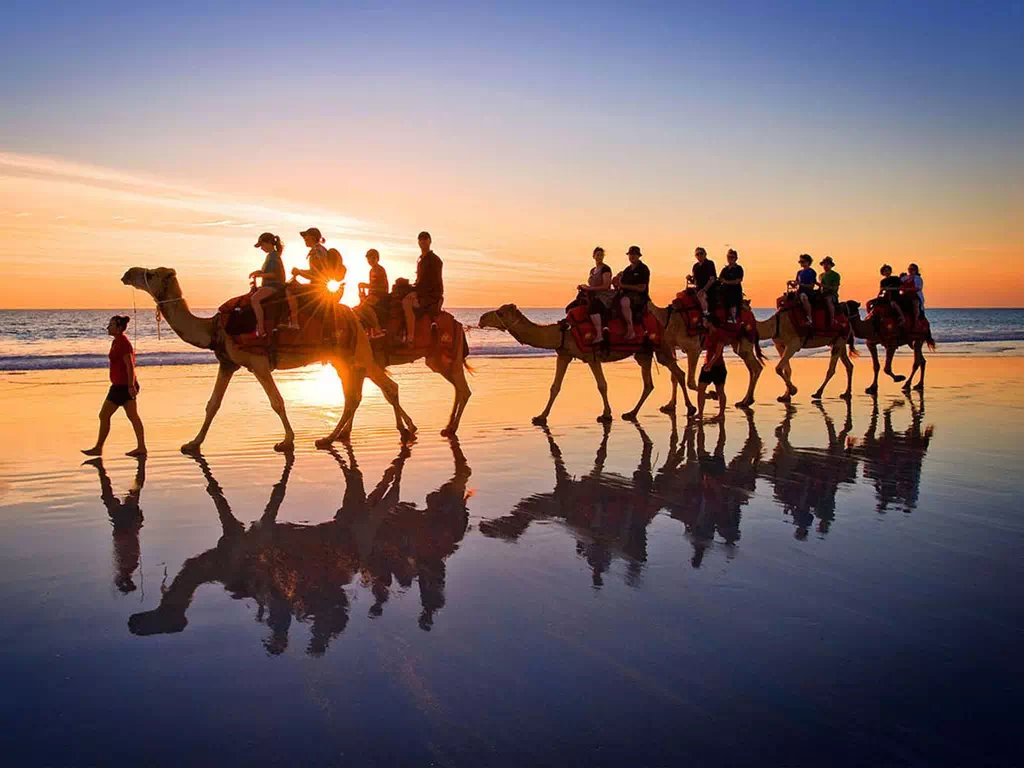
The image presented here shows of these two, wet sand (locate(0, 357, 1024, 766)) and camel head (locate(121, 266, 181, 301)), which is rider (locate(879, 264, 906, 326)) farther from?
camel head (locate(121, 266, 181, 301))

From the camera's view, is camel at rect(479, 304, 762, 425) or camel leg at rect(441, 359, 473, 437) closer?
camel leg at rect(441, 359, 473, 437)

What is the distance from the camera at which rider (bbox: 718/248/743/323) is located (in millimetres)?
17344

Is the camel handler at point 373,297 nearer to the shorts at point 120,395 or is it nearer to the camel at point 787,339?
the shorts at point 120,395

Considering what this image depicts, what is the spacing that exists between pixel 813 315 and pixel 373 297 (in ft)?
35.1

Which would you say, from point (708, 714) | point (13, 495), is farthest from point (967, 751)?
point (13, 495)

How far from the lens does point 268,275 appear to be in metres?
12.3

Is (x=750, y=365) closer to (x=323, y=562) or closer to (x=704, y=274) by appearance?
(x=704, y=274)

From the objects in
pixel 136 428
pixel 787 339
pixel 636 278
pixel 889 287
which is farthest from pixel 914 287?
pixel 136 428

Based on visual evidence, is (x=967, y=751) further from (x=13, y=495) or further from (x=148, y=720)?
(x=13, y=495)

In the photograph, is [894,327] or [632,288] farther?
[894,327]

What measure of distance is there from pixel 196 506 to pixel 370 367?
520 cm

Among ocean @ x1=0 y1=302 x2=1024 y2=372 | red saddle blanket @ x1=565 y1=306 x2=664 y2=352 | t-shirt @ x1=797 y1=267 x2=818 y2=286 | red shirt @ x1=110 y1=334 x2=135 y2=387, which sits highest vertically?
t-shirt @ x1=797 y1=267 x2=818 y2=286

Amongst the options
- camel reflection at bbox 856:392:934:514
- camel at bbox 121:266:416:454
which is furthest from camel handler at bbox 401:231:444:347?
camel reflection at bbox 856:392:934:514

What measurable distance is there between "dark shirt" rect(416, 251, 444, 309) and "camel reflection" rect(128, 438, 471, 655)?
15.8 feet
